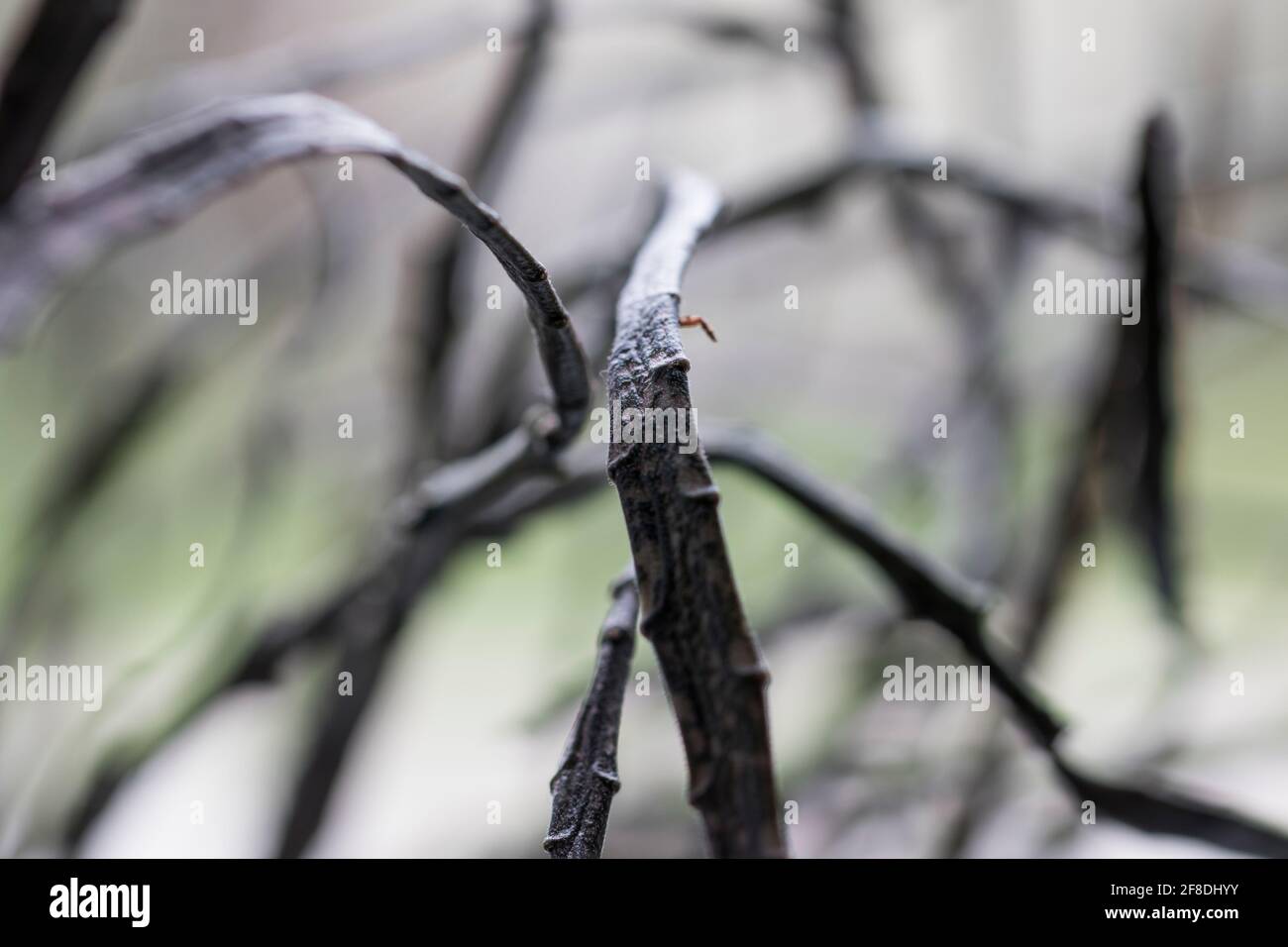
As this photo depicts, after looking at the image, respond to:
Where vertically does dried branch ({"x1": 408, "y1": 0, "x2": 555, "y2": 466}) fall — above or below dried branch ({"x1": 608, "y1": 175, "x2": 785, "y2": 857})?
above

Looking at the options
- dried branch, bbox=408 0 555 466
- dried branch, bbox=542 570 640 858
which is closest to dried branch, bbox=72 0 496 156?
dried branch, bbox=408 0 555 466

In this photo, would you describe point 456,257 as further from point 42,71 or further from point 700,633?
point 700,633

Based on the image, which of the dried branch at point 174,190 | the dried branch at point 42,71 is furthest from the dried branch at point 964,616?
the dried branch at point 42,71

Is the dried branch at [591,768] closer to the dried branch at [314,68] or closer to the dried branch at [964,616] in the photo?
the dried branch at [964,616]

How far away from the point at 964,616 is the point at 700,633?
0.32 feet

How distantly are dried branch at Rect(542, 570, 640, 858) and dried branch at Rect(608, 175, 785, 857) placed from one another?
0.02m

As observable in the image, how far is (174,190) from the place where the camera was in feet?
0.70

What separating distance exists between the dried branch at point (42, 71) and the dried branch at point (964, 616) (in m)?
0.15

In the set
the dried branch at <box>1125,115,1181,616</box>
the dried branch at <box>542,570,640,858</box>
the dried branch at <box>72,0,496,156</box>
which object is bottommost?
the dried branch at <box>542,570,640,858</box>

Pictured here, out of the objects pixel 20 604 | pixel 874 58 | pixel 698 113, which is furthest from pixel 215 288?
pixel 698 113

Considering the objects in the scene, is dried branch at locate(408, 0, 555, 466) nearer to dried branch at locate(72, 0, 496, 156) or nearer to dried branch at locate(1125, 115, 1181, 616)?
dried branch at locate(72, 0, 496, 156)

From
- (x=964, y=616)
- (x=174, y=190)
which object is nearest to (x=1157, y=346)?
(x=964, y=616)

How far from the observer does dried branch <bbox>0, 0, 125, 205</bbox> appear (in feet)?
0.73

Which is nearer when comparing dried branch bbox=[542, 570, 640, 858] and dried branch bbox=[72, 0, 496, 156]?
dried branch bbox=[542, 570, 640, 858]
